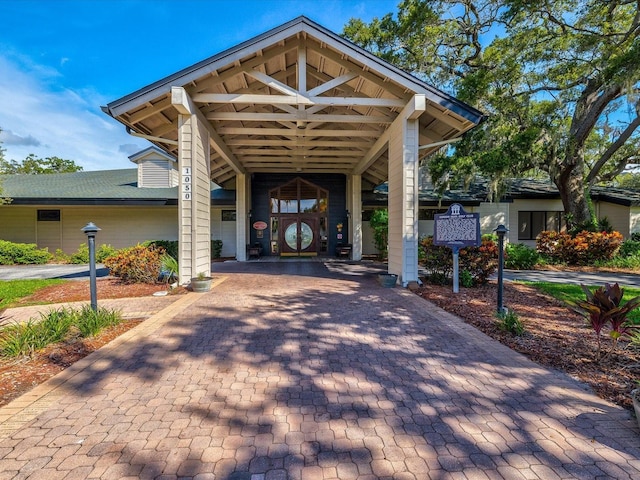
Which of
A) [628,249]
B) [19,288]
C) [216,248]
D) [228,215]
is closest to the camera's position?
[19,288]

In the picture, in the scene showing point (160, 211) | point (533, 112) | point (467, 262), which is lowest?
point (467, 262)

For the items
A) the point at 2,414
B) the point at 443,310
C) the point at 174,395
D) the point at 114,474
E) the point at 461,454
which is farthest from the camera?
the point at 443,310

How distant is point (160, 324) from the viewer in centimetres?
468

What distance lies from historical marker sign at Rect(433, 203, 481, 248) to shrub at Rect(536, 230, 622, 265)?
748 cm

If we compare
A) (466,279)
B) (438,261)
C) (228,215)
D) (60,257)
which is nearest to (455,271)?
(466,279)

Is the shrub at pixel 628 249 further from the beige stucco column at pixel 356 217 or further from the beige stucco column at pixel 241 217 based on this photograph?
the beige stucco column at pixel 241 217

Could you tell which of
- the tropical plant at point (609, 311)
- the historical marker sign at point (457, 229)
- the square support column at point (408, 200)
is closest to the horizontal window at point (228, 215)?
the square support column at point (408, 200)

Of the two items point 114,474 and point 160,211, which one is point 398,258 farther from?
point 160,211

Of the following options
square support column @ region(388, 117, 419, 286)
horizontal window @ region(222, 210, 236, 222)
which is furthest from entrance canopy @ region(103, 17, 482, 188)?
horizontal window @ region(222, 210, 236, 222)

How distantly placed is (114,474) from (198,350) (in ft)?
6.24

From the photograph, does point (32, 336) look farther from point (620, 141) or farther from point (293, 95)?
point (620, 141)

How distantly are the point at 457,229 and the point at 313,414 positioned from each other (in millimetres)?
5645

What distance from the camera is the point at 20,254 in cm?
1348

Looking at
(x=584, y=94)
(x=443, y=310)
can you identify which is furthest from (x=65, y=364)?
(x=584, y=94)
